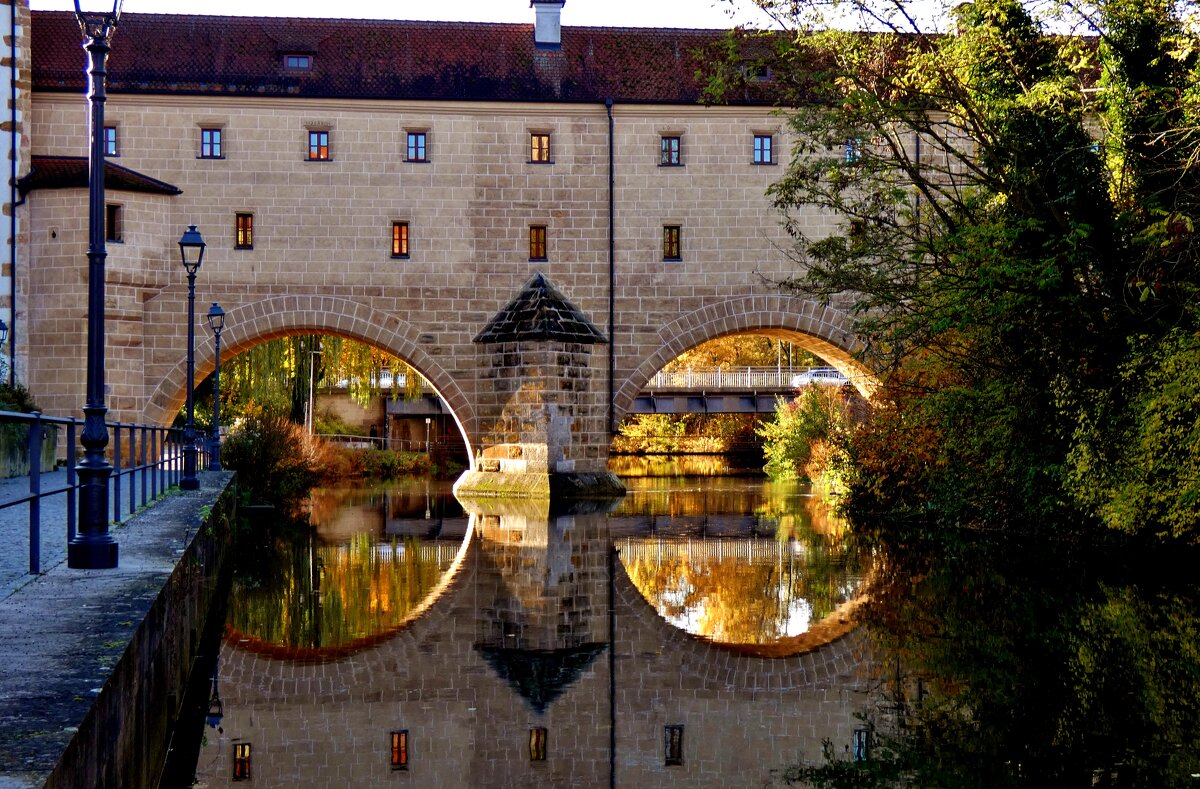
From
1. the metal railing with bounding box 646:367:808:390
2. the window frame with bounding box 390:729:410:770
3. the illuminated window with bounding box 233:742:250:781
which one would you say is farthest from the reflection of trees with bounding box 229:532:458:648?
the metal railing with bounding box 646:367:808:390

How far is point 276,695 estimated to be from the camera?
7.48 meters

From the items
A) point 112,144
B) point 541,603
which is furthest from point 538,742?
point 112,144

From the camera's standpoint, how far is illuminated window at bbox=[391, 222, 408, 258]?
91.0 ft

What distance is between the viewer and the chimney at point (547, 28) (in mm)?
29078

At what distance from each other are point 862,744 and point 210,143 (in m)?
23.4

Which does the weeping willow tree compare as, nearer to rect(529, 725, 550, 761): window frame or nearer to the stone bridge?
the stone bridge

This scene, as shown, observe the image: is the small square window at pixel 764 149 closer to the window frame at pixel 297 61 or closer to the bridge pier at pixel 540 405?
the bridge pier at pixel 540 405

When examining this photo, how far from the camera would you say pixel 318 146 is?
1088 inches

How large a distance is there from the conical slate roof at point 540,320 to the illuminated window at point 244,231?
4.48m

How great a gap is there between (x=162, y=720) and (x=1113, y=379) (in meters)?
10.6

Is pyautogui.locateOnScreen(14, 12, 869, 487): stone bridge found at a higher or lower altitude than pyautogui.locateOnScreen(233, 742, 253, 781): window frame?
higher

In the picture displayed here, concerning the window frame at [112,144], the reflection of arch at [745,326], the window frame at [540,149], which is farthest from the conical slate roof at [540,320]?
the window frame at [112,144]

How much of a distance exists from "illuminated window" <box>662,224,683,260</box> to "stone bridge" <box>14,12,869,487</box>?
38 mm

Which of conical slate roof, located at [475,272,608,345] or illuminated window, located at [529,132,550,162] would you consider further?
illuminated window, located at [529,132,550,162]
